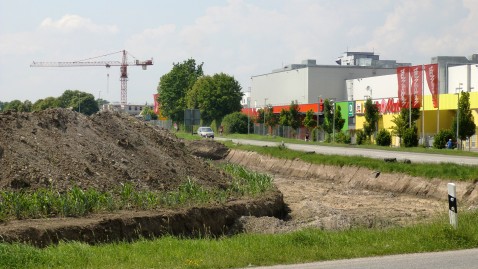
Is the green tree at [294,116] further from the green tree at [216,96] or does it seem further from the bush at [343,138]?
the green tree at [216,96]

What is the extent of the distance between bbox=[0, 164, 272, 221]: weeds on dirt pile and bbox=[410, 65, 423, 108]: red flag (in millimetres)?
41257

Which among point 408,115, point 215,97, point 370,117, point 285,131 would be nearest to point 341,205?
point 408,115

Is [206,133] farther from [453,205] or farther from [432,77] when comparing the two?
[453,205]

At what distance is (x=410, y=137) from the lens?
2445 inches

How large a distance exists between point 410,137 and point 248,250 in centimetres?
4975

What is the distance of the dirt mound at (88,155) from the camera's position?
2194 centimetres

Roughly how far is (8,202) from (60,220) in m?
1.40

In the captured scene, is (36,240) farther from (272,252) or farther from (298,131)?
(298,131)

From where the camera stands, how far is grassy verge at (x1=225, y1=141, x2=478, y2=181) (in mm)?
32938

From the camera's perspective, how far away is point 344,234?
52.9 feet

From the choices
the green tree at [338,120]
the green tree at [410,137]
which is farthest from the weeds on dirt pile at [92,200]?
the green tree at [338,120]

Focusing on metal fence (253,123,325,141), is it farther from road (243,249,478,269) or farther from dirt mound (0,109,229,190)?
road (243,249,478,269)

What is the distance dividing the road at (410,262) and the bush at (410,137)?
161 ft

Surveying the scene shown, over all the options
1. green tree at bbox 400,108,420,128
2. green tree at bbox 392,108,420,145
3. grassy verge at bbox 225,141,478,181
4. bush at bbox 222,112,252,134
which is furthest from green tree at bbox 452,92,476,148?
bush at bbox 222,112,252,134
